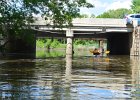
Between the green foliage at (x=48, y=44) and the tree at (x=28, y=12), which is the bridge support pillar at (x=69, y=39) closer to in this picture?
the tree at (x=28, y=12)

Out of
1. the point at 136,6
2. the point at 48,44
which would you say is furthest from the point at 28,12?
the point at 48,44

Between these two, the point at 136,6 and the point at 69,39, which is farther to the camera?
the point at 136,6

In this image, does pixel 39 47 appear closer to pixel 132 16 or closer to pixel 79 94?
pixel 132 16

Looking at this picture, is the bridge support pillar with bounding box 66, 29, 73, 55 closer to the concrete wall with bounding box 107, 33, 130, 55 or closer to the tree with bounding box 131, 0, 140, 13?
the concrete wall with bounding box 107, 33, 130, 55

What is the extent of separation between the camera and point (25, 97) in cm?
1500

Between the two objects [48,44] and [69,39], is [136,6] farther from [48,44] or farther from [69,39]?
[69,39]

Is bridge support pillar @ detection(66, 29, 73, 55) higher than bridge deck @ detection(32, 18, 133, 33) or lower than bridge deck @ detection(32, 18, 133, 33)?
lower

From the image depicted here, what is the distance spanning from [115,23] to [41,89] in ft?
202

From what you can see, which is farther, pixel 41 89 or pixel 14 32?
pixel 14 32

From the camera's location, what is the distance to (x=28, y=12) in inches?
837

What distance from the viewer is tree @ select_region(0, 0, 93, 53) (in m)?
19.1

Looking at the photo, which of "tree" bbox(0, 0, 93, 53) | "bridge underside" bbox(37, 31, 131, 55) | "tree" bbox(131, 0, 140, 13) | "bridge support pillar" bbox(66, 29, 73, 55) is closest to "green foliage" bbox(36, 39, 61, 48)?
"tree" bbox(131, 0, 140, 13)

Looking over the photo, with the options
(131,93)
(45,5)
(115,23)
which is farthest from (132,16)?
(131,93)

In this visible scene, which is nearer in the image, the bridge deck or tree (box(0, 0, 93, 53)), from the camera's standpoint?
tree (box(0, 0, 93, 53))
